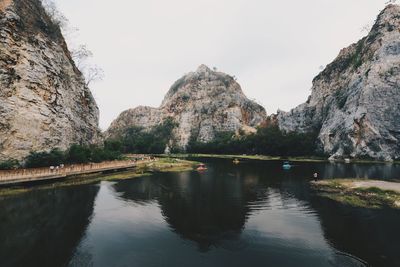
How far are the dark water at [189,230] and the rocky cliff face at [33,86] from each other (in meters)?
21.5

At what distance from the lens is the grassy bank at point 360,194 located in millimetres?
46688

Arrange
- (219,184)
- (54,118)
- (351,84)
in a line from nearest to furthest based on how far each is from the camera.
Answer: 1. (219,184)
2. (54,118)
3. (351,84)

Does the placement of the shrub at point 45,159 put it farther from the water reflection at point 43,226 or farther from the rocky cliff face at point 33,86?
the water reflection at point 43,226

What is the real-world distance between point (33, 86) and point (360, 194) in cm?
7970

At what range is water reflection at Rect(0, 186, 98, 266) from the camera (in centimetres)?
2652

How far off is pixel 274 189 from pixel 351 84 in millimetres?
145929

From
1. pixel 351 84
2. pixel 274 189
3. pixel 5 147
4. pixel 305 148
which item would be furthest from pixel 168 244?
pixel 351 84

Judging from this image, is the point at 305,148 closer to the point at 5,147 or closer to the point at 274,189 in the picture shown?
the point at 274,189

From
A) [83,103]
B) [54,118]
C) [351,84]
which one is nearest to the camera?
[54,118]

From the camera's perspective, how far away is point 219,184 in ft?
233

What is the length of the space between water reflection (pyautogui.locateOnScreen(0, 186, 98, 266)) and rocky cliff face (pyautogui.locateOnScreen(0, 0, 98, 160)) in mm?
21764

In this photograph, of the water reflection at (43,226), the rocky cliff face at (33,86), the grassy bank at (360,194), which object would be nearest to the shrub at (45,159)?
the rocky cliff face at (33,86)

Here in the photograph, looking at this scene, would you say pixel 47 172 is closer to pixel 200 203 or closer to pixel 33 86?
pixel 33 86

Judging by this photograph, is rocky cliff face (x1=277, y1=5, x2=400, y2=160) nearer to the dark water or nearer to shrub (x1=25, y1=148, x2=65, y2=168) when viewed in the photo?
the dark water
